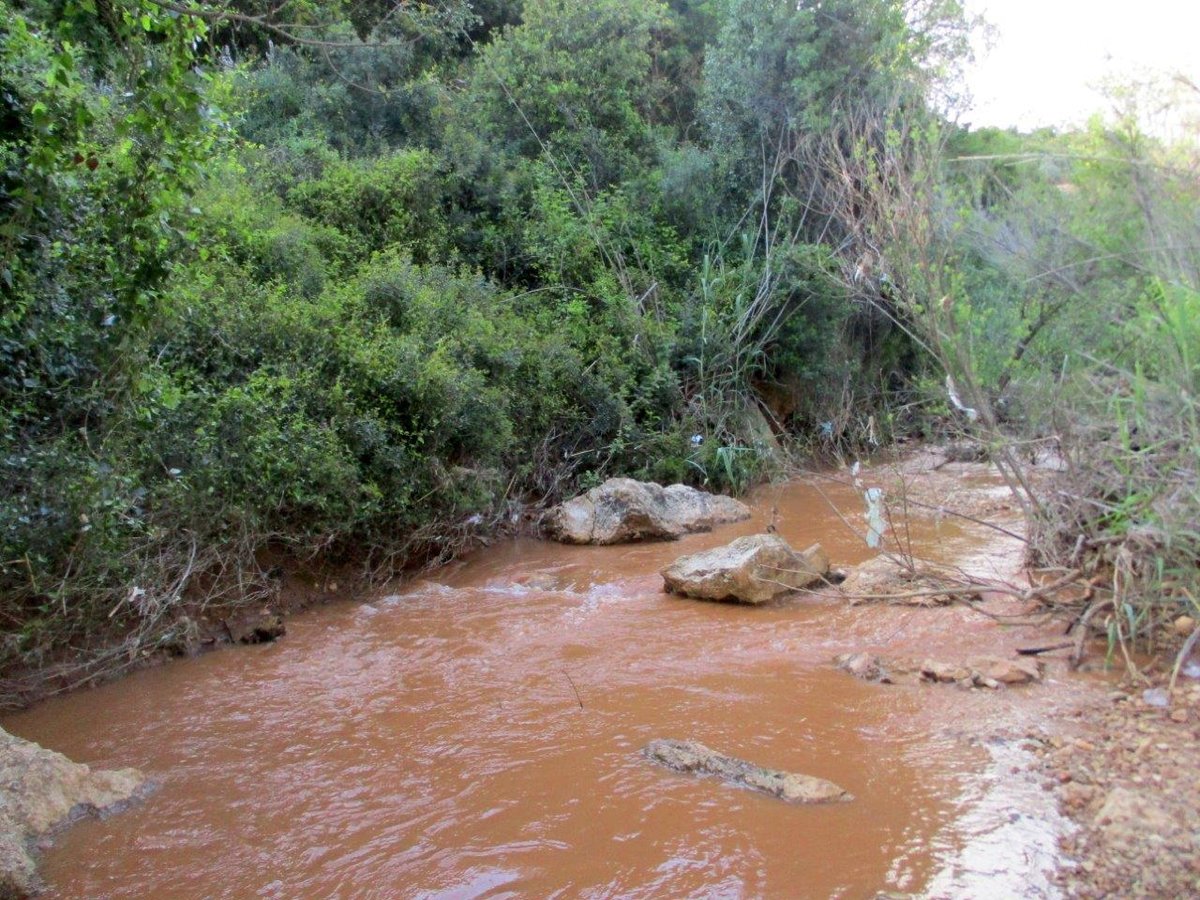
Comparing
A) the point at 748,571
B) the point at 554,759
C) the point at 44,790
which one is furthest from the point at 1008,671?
the point at 44,790

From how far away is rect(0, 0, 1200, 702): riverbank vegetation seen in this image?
4.90 meters

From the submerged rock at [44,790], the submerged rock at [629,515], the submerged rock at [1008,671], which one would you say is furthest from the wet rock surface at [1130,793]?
the submerged rock at [629,515]

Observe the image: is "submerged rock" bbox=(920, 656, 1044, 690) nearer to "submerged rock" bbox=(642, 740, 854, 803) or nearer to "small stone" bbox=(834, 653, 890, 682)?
"small stone" bbox=(834, 653, 890, 682)

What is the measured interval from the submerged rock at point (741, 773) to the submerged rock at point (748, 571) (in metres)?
2.78

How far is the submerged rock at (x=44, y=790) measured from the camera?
4145 millimetres

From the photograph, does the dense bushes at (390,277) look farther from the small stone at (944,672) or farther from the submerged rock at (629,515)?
the small stone at (944,672)

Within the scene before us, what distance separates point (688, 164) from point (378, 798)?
12.7 m

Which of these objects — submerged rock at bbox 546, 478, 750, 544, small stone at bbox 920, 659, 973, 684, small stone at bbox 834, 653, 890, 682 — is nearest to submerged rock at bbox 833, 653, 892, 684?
small stone at bbox 834, 653, 890, 682

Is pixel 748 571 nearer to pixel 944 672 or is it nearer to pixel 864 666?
pixel 864 666

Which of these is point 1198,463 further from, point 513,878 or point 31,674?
point 31,674

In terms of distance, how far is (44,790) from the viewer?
4.35 meters

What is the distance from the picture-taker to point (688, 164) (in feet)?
50.6

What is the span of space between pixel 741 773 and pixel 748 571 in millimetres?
3181

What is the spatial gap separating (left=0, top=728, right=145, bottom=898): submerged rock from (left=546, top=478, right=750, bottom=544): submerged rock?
6.34 metres
